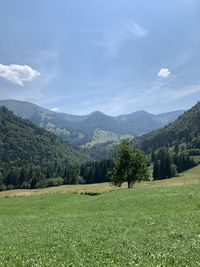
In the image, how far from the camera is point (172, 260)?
1639cm

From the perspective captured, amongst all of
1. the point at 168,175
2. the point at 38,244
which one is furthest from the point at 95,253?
the point at 168,175

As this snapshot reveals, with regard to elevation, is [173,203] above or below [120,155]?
below

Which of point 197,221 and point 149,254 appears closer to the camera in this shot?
point 149,254

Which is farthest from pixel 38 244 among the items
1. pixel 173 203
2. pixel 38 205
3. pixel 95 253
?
pixel 38 205

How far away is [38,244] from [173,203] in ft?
76.7

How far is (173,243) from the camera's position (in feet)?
68.4

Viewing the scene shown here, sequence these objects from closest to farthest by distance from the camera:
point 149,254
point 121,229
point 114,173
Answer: point 149,254
point 121,229
point 114,173

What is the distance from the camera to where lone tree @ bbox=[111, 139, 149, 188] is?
91.5m

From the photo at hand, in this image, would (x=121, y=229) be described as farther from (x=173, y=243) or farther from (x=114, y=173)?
(x=114, y=173)

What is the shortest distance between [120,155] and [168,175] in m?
102

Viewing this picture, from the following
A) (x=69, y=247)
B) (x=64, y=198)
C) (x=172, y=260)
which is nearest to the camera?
(x=172, y=260)

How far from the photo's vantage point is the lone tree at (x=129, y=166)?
3602 inches

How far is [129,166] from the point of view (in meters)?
91.6

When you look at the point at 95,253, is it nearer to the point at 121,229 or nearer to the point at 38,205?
the point at 121,229
